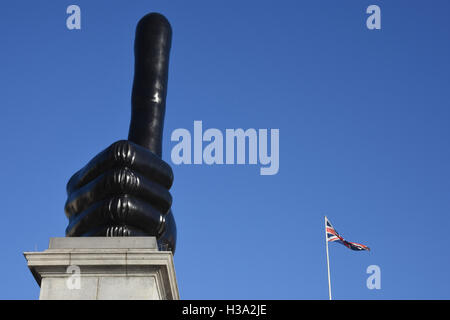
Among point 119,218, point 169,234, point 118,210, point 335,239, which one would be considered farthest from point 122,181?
point 335,239

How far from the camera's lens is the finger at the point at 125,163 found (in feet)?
49.4

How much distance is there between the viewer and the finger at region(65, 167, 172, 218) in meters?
14.9

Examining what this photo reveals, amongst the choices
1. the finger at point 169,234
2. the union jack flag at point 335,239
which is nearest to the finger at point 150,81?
the finger at point 169,234

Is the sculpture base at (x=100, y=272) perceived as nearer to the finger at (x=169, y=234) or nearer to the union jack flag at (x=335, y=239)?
the finger at (x=169, y=234)

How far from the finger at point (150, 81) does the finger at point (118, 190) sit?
377 centimetres

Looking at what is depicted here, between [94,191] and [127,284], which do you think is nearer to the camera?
[127,284]

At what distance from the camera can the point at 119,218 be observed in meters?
14.7

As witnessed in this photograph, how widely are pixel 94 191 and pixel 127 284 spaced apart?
2753mm

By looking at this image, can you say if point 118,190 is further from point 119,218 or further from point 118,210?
point 119,218

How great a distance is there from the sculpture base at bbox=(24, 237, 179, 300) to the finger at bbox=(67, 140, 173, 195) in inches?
93.7

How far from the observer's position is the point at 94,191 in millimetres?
15102
